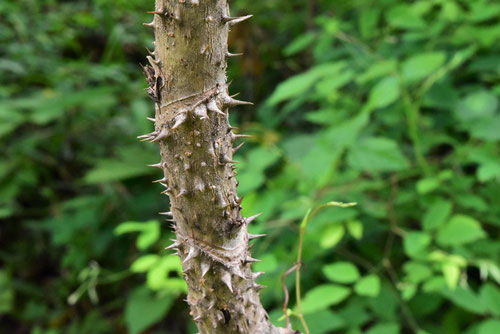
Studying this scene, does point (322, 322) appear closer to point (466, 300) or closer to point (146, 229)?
point (466, 300)

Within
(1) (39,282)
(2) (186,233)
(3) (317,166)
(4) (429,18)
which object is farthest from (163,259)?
(1) (39,282)

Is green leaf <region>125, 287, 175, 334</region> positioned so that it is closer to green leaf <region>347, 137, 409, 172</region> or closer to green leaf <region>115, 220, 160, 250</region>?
green leaf <region>115, 220, 160, 250</region>

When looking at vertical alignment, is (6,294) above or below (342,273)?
below

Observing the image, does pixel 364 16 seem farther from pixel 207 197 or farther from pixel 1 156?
pixel 1 156

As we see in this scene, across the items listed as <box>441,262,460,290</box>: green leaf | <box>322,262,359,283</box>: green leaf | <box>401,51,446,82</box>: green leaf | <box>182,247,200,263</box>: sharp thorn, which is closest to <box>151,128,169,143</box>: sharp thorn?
<box>182,247,200,263</box>: sharp thorn

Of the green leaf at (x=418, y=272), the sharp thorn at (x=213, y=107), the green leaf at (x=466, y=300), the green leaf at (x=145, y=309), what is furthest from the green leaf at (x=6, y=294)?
the sharp thorn at (x=213, y=107)

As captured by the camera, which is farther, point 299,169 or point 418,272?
point 299,169

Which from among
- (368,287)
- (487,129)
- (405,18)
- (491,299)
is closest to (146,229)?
(368,287)
